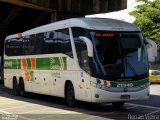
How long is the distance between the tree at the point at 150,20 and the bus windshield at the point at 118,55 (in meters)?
32.2

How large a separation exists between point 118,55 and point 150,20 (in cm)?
3405

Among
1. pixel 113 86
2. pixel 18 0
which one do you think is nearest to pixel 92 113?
pixel 113 86

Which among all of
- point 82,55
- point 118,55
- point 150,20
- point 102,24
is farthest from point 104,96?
point 150,20

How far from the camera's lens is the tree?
4991 cm

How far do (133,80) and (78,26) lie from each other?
2900mm

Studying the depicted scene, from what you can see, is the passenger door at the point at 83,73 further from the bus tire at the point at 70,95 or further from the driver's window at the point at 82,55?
the bus tire at the point at 70,95

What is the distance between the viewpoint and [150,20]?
50.2 meters

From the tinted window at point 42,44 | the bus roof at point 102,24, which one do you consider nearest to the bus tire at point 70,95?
the tinted window at point 42,44

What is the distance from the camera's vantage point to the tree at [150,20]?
49906mm

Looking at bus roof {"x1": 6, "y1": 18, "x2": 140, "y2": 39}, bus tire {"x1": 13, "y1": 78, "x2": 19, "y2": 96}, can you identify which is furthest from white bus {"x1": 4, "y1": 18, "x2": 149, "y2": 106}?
bus tire {"x1": 13, "y1": 78, "x2": 19, "y2": 96}

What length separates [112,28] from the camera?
1728 centimetres

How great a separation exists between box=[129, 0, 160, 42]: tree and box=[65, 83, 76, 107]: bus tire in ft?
102

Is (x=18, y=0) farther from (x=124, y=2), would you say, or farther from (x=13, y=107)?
(x=13, y=107)

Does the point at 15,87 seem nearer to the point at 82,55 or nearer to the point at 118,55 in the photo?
the point at 82,55
